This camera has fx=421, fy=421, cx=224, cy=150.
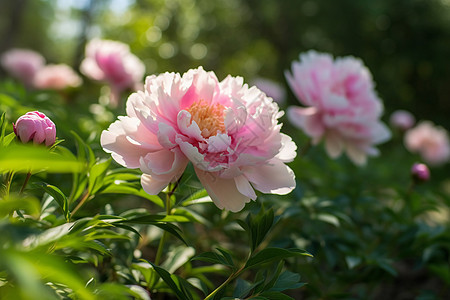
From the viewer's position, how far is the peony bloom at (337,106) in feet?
3.64

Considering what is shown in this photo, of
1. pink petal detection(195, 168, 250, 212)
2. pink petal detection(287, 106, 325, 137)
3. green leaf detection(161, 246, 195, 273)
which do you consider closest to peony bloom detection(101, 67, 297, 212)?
pink petal detection(195, 168, 250, 212)

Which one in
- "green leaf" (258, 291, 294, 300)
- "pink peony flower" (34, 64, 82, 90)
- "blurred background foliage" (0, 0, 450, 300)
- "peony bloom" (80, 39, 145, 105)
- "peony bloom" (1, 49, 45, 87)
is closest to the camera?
"green leaf" (258, 291, 294, 300)

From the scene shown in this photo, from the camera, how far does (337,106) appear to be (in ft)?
3.58

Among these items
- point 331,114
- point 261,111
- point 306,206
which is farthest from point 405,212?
point 261,111

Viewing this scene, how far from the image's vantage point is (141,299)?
1.81 feet

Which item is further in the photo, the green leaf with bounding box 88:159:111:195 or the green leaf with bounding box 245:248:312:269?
the green leaf with bounding box 88:159:111:195

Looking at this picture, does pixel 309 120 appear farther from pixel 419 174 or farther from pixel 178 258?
pixel 178 258

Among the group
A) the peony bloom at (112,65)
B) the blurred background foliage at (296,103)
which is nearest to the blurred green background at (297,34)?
the blurred background foliage at (296,103)

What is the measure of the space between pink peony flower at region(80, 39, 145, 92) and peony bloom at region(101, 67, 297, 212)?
1132 millimetres

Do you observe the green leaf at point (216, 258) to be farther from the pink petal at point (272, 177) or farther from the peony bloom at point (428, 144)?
the peony bloom at point (428, 144)

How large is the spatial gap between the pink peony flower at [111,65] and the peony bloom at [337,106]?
798 millimetres

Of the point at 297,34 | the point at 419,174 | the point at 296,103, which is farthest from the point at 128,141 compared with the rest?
the point at 297,34

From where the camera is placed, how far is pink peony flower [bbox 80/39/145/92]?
5.43 feet

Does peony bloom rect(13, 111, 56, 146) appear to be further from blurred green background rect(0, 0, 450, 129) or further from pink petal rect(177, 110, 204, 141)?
blurred green background rect(0, 0, 450, 129)
